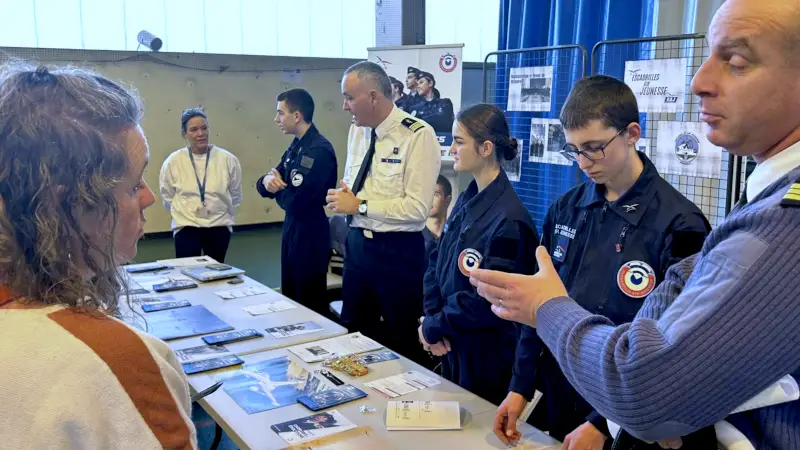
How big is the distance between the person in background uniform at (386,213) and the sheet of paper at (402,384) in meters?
1.19

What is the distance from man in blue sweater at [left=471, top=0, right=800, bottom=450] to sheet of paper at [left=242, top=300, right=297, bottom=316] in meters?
1.68

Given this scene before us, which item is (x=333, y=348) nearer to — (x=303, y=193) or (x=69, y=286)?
(x=69, y=286)

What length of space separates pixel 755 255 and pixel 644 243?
82 cm

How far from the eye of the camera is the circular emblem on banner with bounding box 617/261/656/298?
1488 millimetres

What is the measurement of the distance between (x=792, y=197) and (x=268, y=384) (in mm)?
1398

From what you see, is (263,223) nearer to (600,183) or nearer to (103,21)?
(103,21)

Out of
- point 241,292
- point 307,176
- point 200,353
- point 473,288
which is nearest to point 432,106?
point 307,176

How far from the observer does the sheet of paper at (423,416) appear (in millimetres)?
1481

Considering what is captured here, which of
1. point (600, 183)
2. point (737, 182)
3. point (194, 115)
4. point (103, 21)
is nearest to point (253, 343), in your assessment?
point (600, 183)

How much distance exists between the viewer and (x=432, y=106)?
4.84 m

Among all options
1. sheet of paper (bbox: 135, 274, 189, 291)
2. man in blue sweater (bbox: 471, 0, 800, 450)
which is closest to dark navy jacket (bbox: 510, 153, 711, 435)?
man in blue sweater (bbox: 471, 0, 800, 450)

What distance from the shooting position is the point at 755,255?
722mm

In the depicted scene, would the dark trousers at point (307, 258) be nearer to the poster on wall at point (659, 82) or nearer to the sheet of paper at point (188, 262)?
the sheet of paper at point (188, 262)

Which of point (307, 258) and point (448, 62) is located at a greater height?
point (448, 62)
